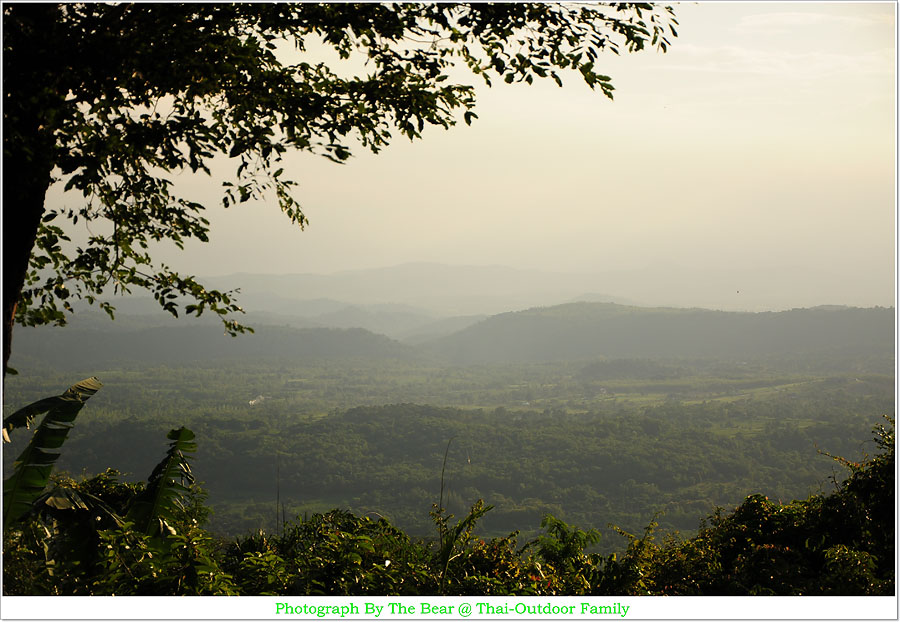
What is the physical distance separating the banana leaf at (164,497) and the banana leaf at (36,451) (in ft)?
1.96

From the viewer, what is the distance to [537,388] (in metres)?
137

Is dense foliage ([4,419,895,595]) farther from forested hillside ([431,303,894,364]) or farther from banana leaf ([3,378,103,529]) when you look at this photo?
forested hillside ([431,303,894,364])

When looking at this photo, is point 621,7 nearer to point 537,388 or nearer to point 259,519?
point 259,519

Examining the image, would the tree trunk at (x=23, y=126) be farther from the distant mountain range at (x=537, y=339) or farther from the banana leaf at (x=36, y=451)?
the distant mountain range at (x=537, y=339)

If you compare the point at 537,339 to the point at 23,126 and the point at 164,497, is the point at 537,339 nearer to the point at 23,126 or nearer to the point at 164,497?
the point at 164,497

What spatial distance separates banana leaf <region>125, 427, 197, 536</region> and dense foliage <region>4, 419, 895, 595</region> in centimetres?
2

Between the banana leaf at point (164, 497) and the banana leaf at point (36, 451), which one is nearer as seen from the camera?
the banana leaf at point (36, 451)

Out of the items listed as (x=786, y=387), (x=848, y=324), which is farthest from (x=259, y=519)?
(x=848, y=324)

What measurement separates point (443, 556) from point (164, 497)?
6.51 ft

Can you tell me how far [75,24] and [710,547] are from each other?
18.5ft

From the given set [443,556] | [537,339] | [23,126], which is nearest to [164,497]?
[443,556]

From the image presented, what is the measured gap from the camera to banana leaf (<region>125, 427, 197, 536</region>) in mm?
4660

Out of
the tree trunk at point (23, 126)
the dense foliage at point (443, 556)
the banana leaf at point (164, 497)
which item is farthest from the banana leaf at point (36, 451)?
the tree trunk at point (23, 126)

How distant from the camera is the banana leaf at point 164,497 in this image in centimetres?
466
